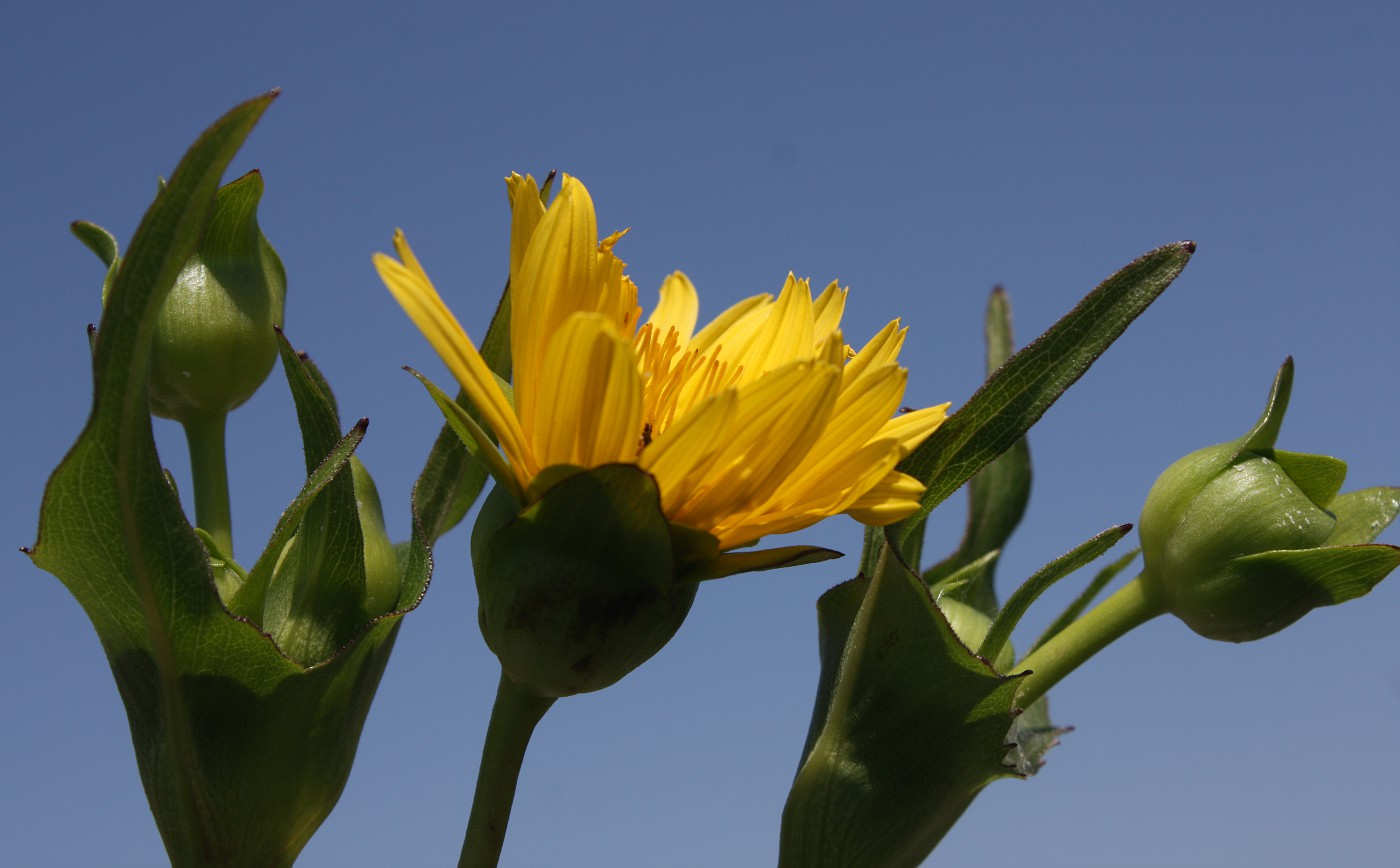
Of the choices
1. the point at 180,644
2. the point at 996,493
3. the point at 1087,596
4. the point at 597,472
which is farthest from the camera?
the point at 996,493

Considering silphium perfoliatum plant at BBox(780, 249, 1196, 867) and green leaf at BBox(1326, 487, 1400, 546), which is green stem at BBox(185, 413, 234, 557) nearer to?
silphium perfoliatum plant at BBox(780, 249, 1196, 867)

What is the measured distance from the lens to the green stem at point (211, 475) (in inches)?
41.0

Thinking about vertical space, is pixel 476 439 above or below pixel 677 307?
below

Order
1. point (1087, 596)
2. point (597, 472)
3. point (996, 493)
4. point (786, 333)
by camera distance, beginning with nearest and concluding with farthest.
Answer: point (597, 472), point (786, 333), point (1087, 596), point (996, 493)

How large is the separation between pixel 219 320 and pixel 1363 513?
974 mm

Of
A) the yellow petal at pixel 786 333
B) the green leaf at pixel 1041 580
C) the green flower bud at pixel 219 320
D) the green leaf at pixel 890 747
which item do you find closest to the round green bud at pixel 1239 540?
the green leaf at pixel 1041 580

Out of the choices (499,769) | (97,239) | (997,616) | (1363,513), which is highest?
(97,239)

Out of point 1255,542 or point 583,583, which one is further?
point 1255,542

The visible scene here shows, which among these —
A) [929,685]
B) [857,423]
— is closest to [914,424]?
[857,423]

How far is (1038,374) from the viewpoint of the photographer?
0.89 metres

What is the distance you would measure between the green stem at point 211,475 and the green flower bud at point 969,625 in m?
0.59

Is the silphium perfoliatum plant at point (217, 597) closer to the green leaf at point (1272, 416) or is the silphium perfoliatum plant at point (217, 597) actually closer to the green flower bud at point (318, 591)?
the green flower bud at point (318, 591)

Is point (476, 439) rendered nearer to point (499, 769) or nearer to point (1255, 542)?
point (499, 769)

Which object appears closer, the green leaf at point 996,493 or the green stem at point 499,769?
the green stem at point 499,769
